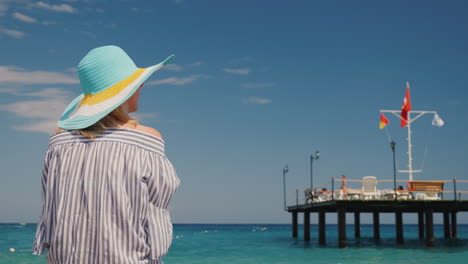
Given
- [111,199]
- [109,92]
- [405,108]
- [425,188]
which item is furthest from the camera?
[405,108]

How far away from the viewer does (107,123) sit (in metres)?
1.98

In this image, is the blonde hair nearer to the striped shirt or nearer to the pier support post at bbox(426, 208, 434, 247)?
the striped shirt

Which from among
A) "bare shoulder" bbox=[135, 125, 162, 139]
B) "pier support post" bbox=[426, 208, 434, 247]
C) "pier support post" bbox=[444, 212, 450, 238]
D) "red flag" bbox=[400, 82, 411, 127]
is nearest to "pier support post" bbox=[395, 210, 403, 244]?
"pier support post" bbox=[426, 208, 434, 247]

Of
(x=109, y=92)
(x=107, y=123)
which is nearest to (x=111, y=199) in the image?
(x=107, y=123)

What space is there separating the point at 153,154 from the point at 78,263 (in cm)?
45

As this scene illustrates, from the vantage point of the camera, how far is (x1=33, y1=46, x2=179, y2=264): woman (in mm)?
1905

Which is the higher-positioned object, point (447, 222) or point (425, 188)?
point (425, 188)

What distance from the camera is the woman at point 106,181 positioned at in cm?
191

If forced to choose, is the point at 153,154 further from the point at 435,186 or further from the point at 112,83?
the point at 435,186

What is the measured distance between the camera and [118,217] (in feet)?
6.24

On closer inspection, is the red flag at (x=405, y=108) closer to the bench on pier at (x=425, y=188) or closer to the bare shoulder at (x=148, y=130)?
the bench on pier at (x=425, y=188)

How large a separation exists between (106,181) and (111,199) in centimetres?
6

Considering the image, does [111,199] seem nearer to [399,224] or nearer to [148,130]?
[148,130]

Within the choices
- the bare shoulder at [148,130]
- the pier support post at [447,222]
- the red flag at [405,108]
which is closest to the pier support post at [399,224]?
the red flag at [405,108]
